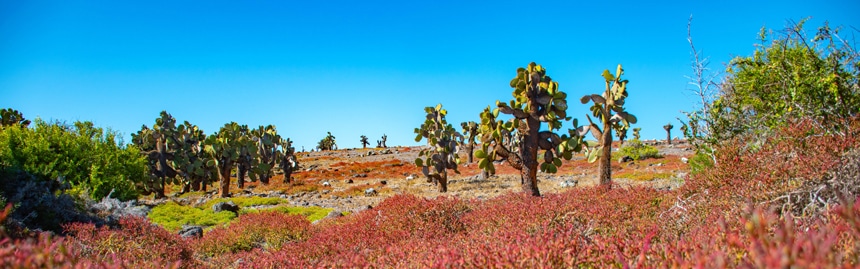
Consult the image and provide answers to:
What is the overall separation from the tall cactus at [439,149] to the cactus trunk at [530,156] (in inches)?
357

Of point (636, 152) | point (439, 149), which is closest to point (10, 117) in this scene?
point (439, 149)

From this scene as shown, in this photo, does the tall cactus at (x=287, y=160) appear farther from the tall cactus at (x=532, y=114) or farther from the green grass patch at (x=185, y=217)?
the tall cactus at (x=532, y=114)

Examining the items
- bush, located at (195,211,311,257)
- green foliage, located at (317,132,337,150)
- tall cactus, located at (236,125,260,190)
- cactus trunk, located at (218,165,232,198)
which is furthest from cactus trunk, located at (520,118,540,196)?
green foliage, located at (317,132,337,150)

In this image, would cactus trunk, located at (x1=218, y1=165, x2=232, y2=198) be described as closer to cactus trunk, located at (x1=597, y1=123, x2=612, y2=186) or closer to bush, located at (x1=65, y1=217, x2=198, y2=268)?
bush, located at (x1=65, y1=217, x2=198, y2=268)

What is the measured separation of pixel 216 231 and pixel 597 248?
8.84m

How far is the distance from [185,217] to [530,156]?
11.0m

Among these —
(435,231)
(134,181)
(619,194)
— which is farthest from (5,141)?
(619,194)

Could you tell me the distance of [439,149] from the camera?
24.6m

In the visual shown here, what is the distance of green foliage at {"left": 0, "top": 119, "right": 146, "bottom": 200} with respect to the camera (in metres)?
16.5

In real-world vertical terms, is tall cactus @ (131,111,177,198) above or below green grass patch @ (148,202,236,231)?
above

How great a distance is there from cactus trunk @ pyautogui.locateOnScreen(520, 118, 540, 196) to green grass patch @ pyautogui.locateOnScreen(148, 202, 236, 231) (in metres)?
8.98

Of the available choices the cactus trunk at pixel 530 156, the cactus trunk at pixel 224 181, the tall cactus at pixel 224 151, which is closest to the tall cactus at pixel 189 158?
the tall cactus at pixel 224 151

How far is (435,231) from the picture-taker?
26.6 feet

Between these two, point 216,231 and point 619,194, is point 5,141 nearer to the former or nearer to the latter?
point 216,231
